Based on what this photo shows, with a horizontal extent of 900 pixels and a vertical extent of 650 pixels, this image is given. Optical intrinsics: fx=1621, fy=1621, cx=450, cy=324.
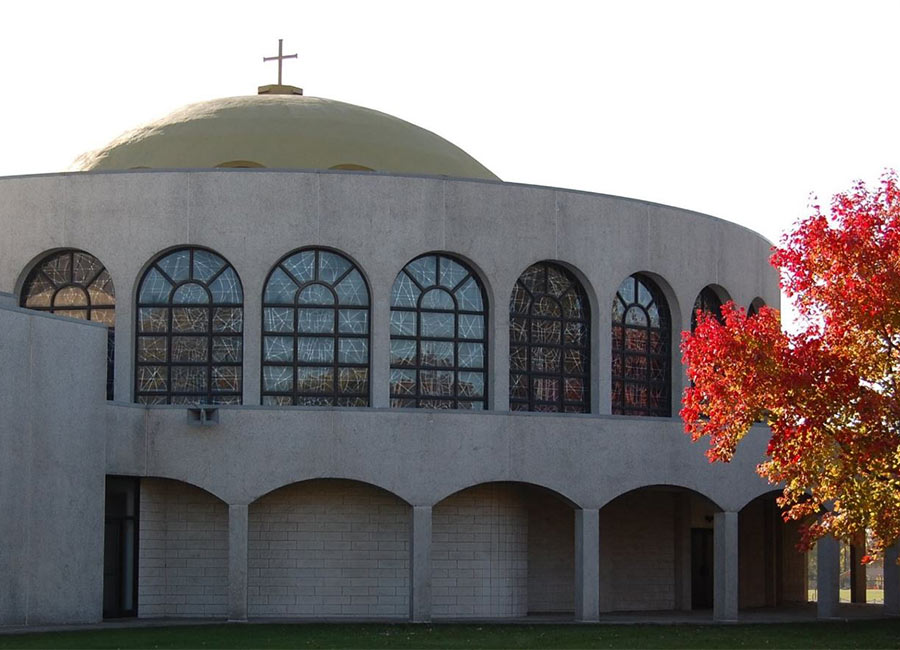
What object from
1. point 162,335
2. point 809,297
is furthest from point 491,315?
point 809,297

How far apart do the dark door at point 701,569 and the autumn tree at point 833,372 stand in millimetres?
13170

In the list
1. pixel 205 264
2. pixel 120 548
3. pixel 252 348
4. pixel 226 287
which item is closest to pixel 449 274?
pixel 252 348

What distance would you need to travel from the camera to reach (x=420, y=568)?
29.9 m

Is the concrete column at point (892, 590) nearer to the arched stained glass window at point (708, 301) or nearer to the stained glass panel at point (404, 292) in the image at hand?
the arched stained glass window at point (708, 301)

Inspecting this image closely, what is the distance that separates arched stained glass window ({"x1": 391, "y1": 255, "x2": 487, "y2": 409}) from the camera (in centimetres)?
3177

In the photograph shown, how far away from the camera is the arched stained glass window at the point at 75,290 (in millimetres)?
31422

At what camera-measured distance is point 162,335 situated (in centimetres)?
3147

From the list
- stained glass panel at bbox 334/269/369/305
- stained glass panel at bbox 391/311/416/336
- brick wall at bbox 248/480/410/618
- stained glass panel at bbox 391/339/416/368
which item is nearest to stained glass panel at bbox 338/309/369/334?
stained glass panel at bbox 334/269/369/305

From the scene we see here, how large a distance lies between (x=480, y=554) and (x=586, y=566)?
216cm

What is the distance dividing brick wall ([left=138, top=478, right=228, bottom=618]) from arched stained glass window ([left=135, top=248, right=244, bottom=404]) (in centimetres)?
189

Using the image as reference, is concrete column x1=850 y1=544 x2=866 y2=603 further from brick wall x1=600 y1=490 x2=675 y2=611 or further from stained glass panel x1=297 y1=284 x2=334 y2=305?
stained glass panel x1=297 y1=284 x2=334 y2=305

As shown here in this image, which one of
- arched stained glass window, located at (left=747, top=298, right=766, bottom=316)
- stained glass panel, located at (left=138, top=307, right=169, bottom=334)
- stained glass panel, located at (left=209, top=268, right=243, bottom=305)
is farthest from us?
arched stained glass window, located at (left=747, top=298, right=766, bottom=316)

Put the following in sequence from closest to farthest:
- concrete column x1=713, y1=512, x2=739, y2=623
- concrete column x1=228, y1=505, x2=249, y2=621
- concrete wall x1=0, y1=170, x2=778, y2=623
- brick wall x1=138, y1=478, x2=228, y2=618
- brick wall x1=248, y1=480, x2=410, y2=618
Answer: concrete wall x1=0, y1=170, x2=778, y2=623
concrete column x1=228, y1=505, x2=249, y2=621
brick wall x1=138, y1=478, x2=228, y2=618
brick wall x1=248, y1=480, x2=410, y2=618
concrete column x1=713, y1=512, x2=739, y2=623

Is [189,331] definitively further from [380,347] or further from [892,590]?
[892,590]
